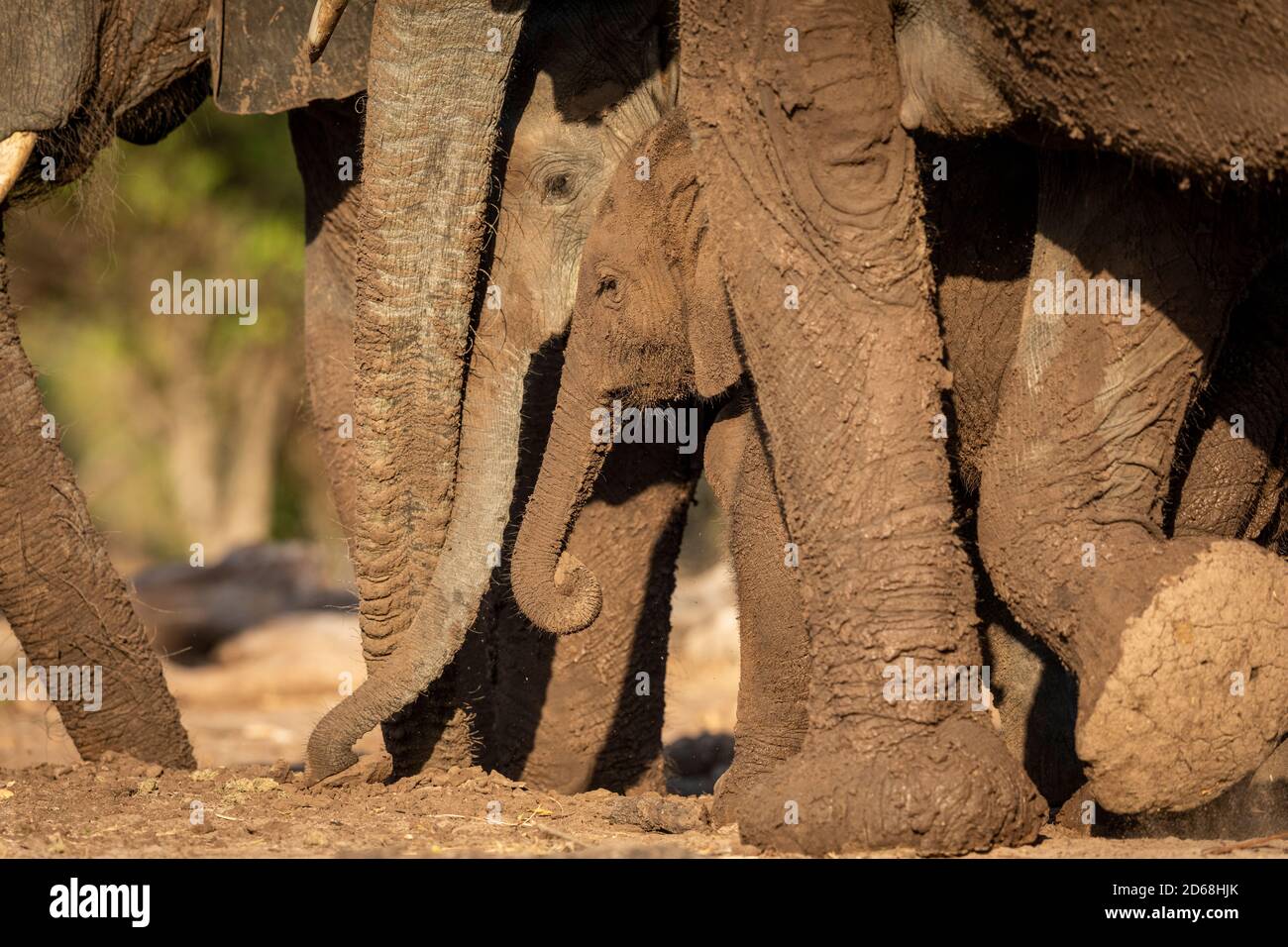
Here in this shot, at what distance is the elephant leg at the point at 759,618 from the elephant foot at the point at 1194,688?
989mm

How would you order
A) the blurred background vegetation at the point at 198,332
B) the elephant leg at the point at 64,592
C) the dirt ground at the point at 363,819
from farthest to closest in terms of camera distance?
the blurred background vegetation at the point at 198,332, the elephant leg at the point at 64,592, the dirt ground at the point at 363,819

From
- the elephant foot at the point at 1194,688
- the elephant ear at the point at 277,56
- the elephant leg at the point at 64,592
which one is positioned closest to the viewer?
the elephant foot at the point at 1194,688

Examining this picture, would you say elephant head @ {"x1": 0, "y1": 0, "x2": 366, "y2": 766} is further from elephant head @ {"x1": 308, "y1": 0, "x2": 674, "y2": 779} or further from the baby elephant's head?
the baby elephant's head

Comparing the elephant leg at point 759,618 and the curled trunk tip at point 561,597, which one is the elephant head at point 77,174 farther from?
the elephant leg at point 759,618

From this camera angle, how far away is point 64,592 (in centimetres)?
515

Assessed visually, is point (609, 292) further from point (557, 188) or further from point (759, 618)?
point (759, 618)

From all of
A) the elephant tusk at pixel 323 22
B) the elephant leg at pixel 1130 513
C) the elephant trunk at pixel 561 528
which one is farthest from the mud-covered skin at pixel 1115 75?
the elephant tusk at pixel 323 22

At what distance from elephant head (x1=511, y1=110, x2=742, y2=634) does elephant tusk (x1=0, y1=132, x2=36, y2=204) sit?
157cm

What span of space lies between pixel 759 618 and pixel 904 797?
1068 millimetres

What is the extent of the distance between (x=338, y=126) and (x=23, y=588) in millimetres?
1549

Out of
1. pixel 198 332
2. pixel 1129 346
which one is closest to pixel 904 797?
pixel 1129 346

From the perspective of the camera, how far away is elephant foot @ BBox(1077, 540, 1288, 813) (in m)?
3.54

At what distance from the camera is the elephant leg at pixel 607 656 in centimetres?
548

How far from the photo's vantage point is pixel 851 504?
12.1 ft
